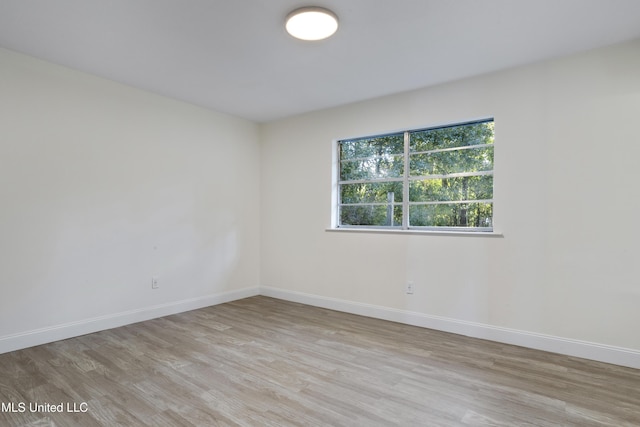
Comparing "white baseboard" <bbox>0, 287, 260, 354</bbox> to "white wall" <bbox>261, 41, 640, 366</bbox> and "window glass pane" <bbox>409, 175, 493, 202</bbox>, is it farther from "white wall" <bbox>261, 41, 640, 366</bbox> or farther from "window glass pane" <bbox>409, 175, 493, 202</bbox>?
"window glass pane" <bbox>409, 175, 493, 202</bbox>

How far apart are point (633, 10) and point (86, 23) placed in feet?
11.9

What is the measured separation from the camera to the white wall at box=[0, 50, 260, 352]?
2771 mm

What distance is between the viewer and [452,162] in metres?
3.43

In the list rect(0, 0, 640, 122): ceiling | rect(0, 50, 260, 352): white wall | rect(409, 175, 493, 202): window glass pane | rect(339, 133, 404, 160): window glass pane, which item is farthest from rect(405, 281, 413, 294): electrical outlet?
rect(0, 50, 260, 352): white wall

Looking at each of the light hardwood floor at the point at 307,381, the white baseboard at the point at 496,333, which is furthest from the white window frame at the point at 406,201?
the light hardwood floor at the point at 307,381

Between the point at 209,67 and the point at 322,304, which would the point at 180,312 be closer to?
the point at 322,304

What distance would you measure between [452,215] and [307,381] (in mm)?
2164

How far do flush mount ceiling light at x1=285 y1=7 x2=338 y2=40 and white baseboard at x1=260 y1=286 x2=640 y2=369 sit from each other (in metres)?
2.75

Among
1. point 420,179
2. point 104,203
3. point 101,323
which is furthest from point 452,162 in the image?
point 101,323

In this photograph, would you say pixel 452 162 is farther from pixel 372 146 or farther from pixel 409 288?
pixel 409 288

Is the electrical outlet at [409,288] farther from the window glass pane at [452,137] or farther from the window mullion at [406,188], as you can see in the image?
the window glass pane at [452,137]

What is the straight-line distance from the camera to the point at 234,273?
4547 millimetres

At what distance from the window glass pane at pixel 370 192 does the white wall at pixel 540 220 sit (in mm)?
461

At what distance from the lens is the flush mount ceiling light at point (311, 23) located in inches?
85.0
